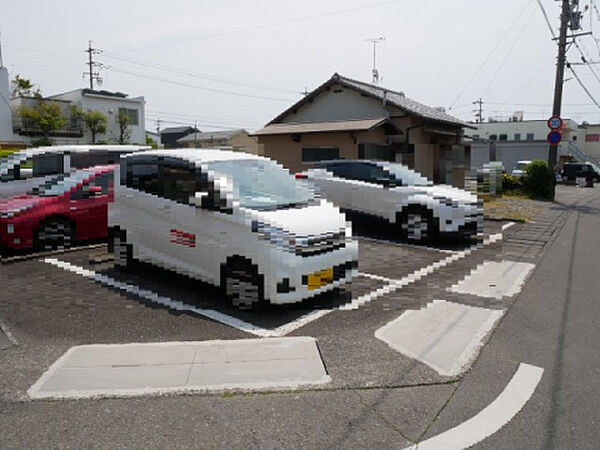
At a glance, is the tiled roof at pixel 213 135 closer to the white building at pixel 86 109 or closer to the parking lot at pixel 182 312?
the white building at pixel 86 109

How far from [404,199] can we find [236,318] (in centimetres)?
505

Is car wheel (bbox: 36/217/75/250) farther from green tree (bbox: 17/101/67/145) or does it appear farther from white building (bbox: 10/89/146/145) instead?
white building (bbox: 10/89/146/145)

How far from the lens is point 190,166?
539cm

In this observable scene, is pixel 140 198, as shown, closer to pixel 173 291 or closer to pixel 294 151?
pixel 173 291

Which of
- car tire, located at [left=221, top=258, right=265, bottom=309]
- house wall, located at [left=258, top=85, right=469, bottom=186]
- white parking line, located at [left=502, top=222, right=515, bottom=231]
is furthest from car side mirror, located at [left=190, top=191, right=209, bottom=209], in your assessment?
house wall, located at [left=258, top=85, right=469, bottom=186]

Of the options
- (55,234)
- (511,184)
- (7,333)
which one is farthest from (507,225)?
(7,333)

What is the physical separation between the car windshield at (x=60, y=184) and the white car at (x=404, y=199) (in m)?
4.22

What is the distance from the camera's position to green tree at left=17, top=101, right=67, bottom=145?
32.3m

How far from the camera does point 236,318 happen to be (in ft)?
15.6

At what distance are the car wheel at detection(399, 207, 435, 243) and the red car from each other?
514 cm

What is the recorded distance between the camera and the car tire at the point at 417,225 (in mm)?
8555

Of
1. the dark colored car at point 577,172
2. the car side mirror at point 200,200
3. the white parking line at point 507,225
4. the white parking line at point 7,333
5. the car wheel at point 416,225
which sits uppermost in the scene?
the dark colored car at point 577,172

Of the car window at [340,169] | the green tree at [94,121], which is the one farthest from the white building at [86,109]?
the car window at [340,169]

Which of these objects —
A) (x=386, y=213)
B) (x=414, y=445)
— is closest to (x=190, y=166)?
(x=414, y=445)
